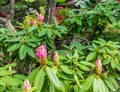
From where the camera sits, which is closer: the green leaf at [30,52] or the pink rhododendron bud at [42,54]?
the pink rhododendron bud at [42,54]

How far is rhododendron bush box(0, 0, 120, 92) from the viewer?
155cm

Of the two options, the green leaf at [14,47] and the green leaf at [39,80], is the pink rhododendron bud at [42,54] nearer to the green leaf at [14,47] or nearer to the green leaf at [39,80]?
the green leaf at [39,80]

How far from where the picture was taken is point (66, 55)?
194cm

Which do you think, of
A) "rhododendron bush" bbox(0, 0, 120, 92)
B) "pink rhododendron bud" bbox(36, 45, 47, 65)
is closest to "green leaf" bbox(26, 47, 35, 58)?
"rhododendron bush" bbox(0, 0, 120, 92)

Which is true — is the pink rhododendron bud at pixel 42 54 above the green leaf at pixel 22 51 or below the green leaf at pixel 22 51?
above

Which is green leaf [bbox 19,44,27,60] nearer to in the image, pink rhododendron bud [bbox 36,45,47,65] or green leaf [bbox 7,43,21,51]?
green leaf [bbox 7,43,21,51]

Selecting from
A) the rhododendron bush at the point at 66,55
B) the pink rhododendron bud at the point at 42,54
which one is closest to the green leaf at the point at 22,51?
the rhododendron bush at the point at 66,55

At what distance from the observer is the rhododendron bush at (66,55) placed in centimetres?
155

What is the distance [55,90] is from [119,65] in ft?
1.93

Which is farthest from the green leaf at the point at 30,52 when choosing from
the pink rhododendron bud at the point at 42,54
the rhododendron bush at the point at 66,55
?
the pink rhododendron bud at the point at 42,54

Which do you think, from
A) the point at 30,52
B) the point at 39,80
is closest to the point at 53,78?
the point at 39,80

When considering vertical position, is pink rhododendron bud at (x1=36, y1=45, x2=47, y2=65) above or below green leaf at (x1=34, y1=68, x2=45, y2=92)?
above

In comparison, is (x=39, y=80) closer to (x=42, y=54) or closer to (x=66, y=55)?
(x=42, y=54)

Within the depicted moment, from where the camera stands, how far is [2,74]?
5.14 feet
